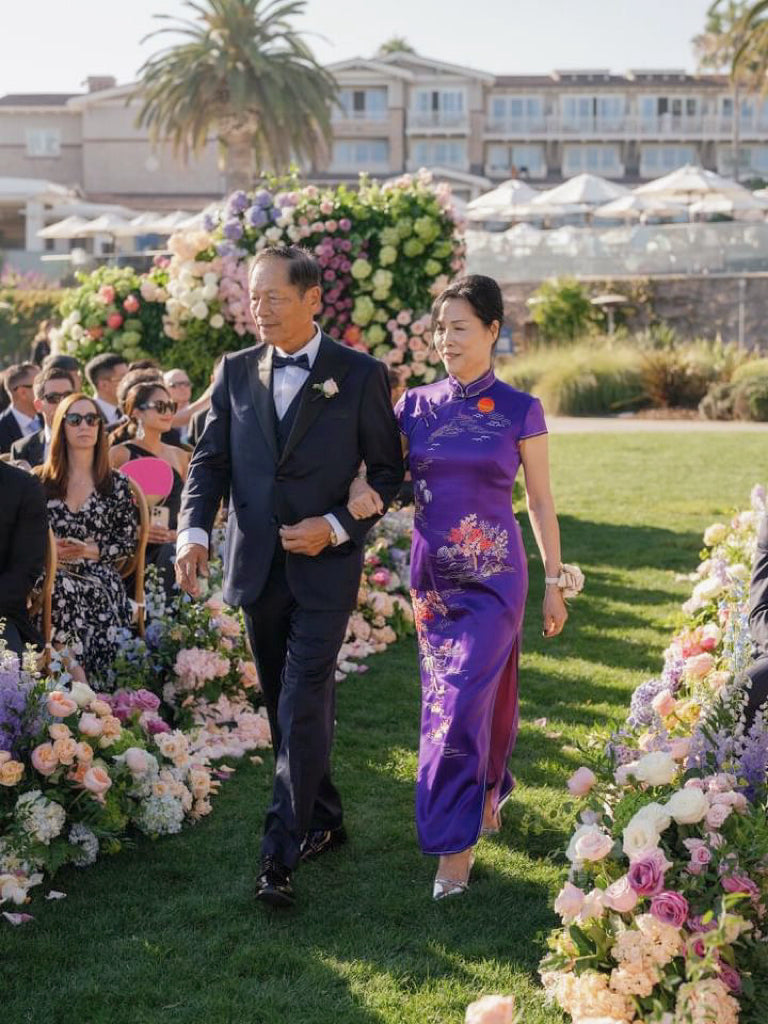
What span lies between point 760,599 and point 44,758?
2597 mm

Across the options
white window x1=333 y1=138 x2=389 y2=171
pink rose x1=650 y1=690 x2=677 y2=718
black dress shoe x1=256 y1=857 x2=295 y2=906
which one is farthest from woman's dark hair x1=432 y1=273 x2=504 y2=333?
white window x1=333 y1=138 x2=389 y2=171

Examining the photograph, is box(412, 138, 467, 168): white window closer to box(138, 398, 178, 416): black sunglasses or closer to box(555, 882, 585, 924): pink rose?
box(138, 398, 178, 416): black sunglasses

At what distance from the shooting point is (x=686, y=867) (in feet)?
12.2

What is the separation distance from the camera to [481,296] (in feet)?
16.4

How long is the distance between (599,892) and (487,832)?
1.89 m

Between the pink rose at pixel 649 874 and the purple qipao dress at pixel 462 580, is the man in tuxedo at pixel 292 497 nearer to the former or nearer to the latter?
the purple qipao dress at pixel 462 580

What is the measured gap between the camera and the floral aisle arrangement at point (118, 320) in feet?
39.5

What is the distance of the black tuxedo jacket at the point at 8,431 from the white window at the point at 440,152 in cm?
6088

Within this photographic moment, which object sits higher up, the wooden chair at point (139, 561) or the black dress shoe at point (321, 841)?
the wooden chair at point (139, 561)

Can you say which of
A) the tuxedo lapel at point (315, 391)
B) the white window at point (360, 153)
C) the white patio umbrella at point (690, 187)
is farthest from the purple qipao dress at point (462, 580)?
the white window at point (360, 153)

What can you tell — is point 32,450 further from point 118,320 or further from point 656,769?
point 656,769

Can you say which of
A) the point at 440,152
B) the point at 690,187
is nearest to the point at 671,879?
the point at 690,187

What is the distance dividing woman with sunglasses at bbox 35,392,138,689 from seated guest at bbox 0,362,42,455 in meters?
A: 2.90

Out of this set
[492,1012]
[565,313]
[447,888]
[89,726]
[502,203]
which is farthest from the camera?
[502,203]
